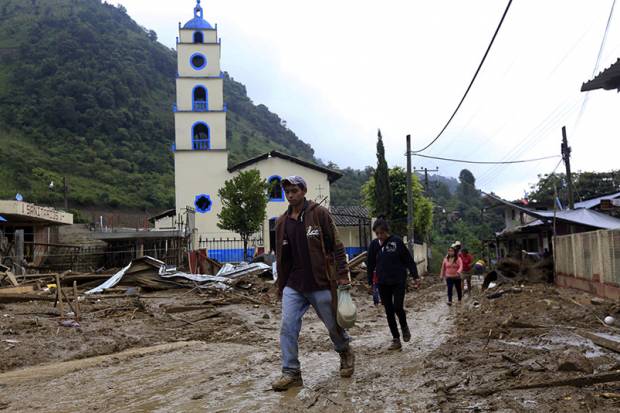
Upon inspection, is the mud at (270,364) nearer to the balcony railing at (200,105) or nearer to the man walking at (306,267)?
the man walking at (306,267)

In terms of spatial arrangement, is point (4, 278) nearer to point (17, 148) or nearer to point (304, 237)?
point (304, 237)

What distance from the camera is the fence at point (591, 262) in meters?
10.1

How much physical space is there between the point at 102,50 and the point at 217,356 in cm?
8628

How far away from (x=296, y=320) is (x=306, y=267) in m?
0.50

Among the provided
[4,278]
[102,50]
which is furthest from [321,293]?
[102,50]

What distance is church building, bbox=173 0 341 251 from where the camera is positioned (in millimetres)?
37125

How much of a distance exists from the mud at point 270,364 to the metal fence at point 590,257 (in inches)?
35.6

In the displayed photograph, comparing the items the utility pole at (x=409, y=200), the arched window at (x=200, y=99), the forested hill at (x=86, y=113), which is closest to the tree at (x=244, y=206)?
the utility pole at (x=409, y=200)

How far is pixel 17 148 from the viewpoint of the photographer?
57.5m

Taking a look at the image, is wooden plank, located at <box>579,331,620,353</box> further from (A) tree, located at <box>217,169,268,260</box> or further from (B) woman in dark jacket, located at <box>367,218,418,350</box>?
(A) tree, located at <box>217,169,268,260</box>

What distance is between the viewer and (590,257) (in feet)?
38.8

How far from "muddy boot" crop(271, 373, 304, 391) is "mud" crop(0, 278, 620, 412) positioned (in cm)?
8

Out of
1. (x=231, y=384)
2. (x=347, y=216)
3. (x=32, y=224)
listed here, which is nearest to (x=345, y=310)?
(x=231, y=384)

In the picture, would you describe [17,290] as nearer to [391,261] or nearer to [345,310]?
[391,261]
